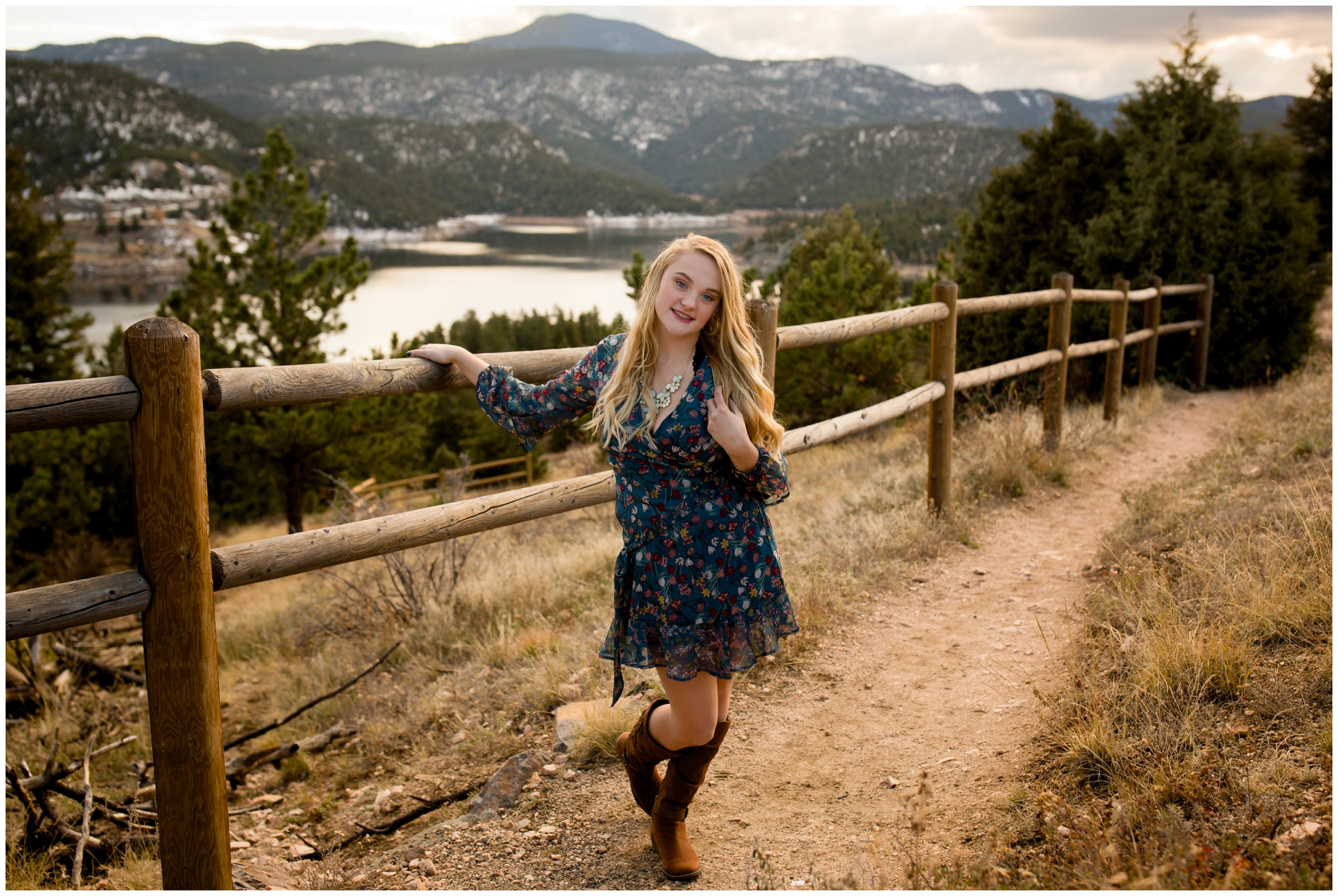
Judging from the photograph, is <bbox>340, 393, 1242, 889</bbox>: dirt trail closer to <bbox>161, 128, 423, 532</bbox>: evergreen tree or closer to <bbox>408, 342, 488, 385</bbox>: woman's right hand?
<bbox>408, 342, 488, 385</bbox>: woman's right hand

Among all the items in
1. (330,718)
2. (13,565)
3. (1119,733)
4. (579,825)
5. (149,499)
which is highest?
(149,499)

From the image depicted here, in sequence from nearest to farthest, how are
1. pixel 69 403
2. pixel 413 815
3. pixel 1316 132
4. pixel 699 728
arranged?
pixel 69 403 → pixel 699 728 → pixel 413 815 → pixel 1316 132

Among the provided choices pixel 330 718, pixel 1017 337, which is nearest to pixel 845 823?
pixel 330 718

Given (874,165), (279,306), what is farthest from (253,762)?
(874,165)

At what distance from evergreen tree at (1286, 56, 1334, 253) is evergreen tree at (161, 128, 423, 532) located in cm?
1810

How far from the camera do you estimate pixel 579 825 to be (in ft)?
8.58

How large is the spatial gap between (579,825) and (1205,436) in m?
6.67

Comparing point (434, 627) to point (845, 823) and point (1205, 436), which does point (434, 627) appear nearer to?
point (845, 823)

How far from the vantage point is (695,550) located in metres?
2.08

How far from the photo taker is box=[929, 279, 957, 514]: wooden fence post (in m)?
4.95

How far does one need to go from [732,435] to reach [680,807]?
101 centimetres

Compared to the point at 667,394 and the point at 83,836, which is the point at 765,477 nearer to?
the point at 667,394

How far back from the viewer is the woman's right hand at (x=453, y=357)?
7.96 ft

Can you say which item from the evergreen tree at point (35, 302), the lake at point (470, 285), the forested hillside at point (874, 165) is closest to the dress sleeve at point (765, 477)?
the lake at point (470, 285)
